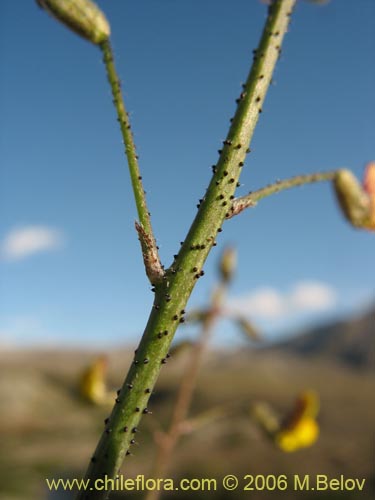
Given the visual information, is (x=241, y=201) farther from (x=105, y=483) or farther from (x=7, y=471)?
(x=7, y=471)

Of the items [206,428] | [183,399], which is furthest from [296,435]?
[206,428]

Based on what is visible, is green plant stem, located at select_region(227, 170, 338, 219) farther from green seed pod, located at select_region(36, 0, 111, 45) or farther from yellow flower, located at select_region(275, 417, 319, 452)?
yellow flower, located at select_region(275, 417, 319, 452)

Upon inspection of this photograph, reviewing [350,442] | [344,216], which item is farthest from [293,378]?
[344,216]

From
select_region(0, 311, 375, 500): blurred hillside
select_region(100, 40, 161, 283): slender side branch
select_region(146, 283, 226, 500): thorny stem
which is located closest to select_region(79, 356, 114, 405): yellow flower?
select_region(0, 311, 375, 500): blurred hillside

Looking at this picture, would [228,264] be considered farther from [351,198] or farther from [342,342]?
[342,342]

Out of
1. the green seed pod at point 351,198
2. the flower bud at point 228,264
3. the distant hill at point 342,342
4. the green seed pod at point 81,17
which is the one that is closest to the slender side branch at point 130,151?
the green seed pod at point 81,17

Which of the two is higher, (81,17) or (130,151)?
(81,17)

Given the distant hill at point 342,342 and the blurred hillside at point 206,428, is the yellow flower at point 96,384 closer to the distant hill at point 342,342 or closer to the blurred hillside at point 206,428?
the blurred hillside at point 206,428

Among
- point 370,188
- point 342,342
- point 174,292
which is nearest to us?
point 174,292
